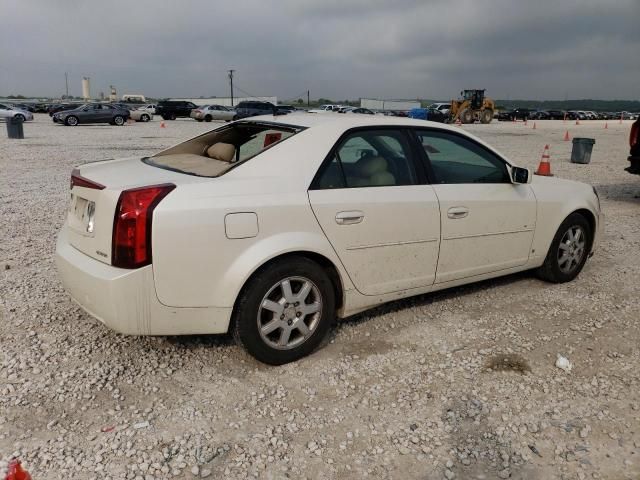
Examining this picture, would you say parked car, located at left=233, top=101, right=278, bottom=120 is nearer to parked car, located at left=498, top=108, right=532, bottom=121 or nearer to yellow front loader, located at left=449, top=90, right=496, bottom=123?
yellow front loader, located at left=449, top=90, right=496, bottom=123

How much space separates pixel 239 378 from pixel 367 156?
1.74m

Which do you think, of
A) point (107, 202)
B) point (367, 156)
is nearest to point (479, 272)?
point (367, 156)

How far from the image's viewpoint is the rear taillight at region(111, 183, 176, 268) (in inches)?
109

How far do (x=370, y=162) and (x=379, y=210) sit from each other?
0.42 metres

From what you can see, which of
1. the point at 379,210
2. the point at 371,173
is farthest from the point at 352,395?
the point at 371,173

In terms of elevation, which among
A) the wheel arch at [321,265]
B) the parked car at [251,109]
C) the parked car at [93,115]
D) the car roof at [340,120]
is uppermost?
the parked car at [251,109]

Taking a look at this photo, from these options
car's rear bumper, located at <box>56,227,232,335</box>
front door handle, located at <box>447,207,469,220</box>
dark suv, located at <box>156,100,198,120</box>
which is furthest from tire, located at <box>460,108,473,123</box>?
car's rear bumper, located at <box>56,227,232,335</box>

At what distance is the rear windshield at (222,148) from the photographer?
3385mm

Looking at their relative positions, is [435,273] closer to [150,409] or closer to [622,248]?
[150,409]

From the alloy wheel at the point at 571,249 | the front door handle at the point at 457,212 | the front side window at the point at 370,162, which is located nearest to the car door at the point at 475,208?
the front door handle at the point at 457,212

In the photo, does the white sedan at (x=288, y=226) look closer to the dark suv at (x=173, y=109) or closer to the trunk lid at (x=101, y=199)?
the trunk lid at (x=101, y=199)

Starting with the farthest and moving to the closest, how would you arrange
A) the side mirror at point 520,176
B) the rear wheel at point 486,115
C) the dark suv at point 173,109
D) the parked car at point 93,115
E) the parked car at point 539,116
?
the parked car at point 539,116
the rear wheel at point 486,115
the dark suv at point 173,109
the parked car at point 93,115
the side mirror at point 520,176

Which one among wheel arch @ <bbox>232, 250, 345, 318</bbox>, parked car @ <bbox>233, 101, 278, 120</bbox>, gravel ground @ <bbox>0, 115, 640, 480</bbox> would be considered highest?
parked car @ <bbox>233, 101, 278, 120</bbox>

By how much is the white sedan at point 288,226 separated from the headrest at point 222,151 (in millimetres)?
11
